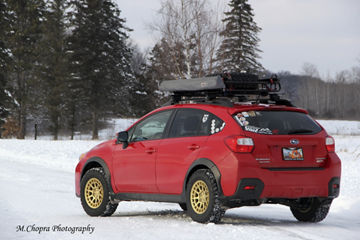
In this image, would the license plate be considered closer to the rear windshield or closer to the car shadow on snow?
the rear windshield

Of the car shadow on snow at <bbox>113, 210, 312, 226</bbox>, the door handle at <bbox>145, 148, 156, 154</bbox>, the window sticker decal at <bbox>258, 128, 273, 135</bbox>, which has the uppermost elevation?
the window sticker decal at <bbox>258, 128, 273, 135</bbox>

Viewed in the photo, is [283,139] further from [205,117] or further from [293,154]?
[205,117]

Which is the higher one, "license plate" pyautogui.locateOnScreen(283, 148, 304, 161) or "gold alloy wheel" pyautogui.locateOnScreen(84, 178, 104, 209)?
"license plate" pyautogui.locateOnScreen(283, 148, 304, 161)

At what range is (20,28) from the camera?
53531 millimetres

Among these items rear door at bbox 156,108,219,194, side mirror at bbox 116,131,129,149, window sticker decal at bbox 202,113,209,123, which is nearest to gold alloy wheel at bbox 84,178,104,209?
side mirror at bbox 116,131,129,149

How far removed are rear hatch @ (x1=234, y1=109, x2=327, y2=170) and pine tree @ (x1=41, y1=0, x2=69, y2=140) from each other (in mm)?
48792

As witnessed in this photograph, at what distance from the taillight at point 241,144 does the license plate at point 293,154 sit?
0.54 metres

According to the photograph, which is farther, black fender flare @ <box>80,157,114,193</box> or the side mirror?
black fender flare @ <box>80,157,114,193</box>

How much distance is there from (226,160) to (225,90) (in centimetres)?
129

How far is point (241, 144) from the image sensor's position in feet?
23.3

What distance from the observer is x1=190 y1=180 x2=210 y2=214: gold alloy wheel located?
7.37 m

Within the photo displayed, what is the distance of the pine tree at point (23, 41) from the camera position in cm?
5256

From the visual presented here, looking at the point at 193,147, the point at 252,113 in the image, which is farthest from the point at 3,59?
the point at 252,113

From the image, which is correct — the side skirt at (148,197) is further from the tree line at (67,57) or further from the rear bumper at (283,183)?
the tree line at (67,57)
